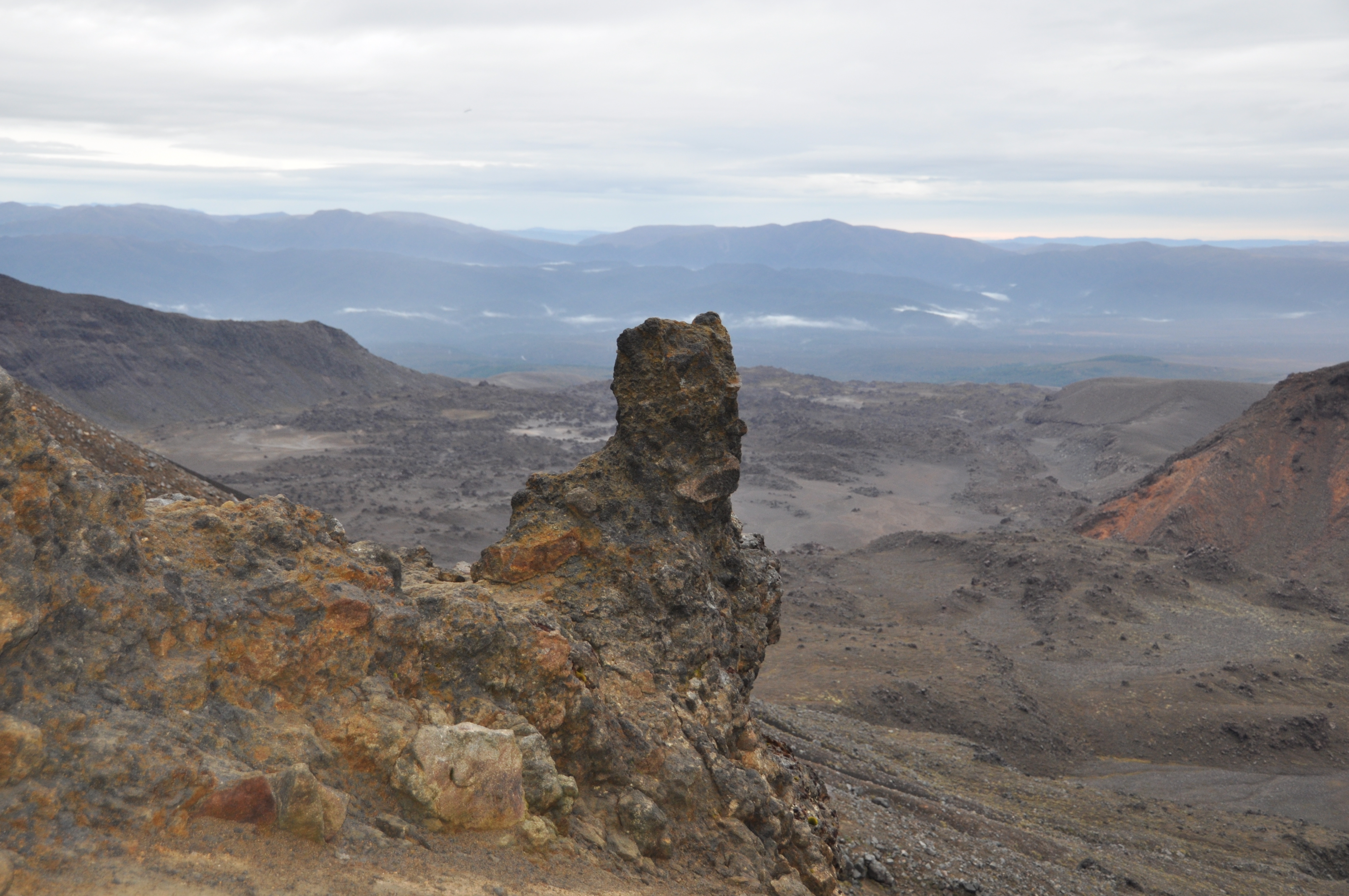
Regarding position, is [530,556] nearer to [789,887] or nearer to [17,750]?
[789,887]

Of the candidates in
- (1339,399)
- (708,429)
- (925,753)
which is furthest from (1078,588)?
(708,429)

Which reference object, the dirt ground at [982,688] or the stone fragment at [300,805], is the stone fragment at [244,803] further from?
the dirt ground at [982,688]

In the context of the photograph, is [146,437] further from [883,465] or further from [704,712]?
[704,712]

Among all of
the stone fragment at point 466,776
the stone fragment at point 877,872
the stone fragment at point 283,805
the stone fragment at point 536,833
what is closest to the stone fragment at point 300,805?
the stone fragment at point 283,805

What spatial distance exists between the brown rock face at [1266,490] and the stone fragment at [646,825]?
32.9 metres

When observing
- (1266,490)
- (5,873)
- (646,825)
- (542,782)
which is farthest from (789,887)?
(1266,490)

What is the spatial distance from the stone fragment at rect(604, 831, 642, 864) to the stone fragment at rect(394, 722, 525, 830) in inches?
34.9

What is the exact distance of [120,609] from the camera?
4.57 meters

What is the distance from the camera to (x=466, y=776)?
522cm

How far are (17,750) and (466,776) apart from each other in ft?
7.54

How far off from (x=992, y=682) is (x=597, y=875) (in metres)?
17.4

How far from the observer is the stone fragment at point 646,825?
6164 millimetres

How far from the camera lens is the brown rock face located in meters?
32.2

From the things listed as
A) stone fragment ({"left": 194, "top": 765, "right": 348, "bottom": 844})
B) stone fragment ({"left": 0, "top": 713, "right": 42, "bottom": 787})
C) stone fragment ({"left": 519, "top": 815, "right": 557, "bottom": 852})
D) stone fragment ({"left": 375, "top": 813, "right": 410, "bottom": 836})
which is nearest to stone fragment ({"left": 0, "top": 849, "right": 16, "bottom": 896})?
stone fragment ({"left": 0, "top": 713, "right": 42, "bottom": 787})
